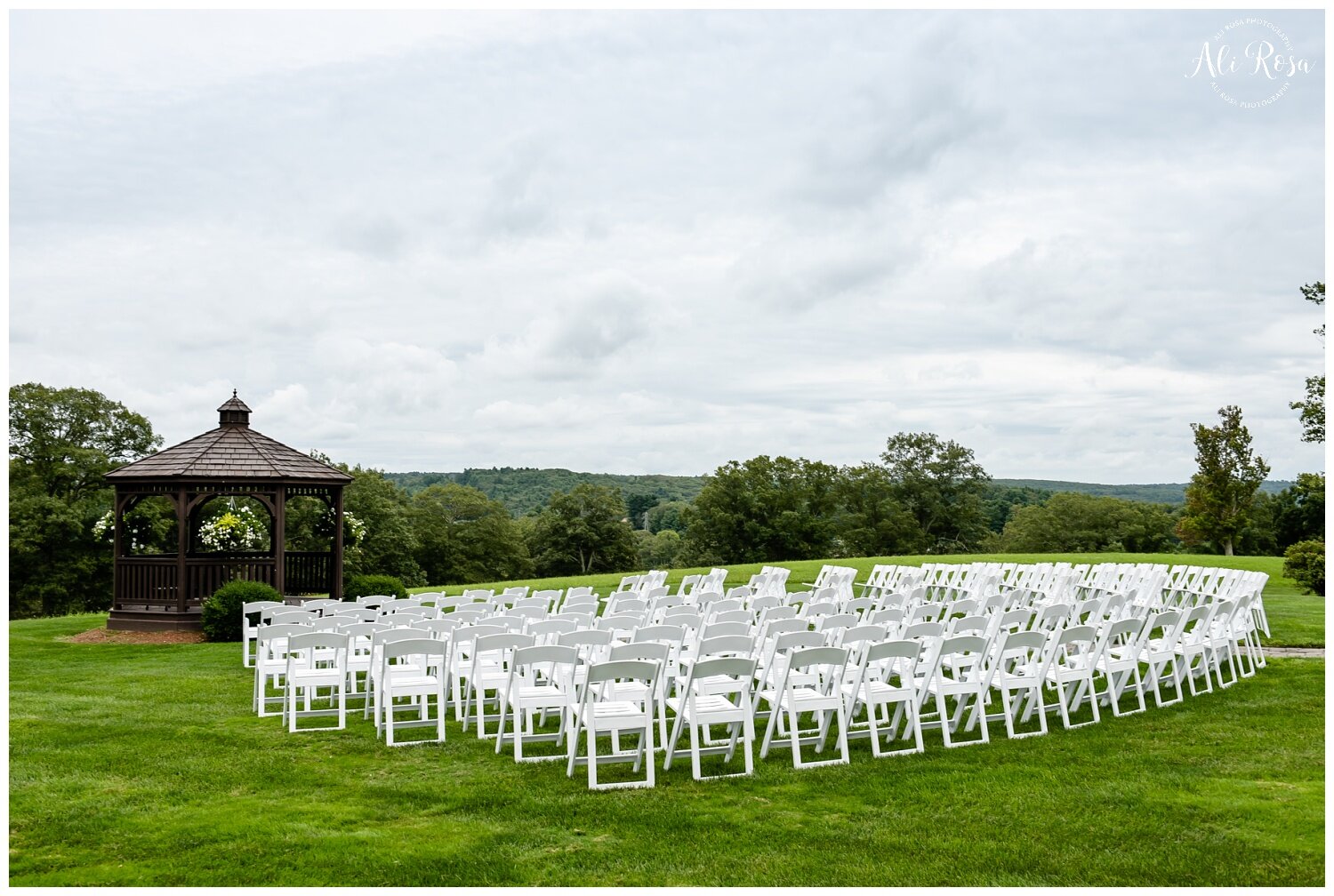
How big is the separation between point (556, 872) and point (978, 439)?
5343cm

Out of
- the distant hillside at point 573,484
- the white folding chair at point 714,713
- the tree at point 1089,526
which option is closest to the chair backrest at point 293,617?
the white folding chair at point 714,713

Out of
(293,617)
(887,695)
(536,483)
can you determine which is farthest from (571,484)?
(887,695)

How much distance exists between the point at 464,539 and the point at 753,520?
15.6m

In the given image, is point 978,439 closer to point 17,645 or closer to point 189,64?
point 189,64

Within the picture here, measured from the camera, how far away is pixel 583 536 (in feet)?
174

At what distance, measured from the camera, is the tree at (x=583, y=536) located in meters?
53.3

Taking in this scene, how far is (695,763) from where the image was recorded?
595 cm

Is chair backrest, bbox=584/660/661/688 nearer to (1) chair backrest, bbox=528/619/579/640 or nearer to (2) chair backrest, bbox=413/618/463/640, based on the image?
(1) chair backrest, bbox=528/619/579/640

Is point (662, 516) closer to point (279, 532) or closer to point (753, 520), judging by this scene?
point (753, 520)

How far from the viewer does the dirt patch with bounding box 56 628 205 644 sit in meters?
15.1

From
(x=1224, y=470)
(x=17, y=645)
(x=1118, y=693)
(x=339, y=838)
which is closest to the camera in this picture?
(x=339, y=838)

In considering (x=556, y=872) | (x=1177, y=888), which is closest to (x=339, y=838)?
(x=556, y=872)

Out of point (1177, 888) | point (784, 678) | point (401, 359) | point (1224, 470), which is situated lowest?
point (1177, 888)

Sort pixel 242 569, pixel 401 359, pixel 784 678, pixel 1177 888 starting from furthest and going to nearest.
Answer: pixel 401 359, pixel 242 569, pixel 784 678, pixel 1177 888
